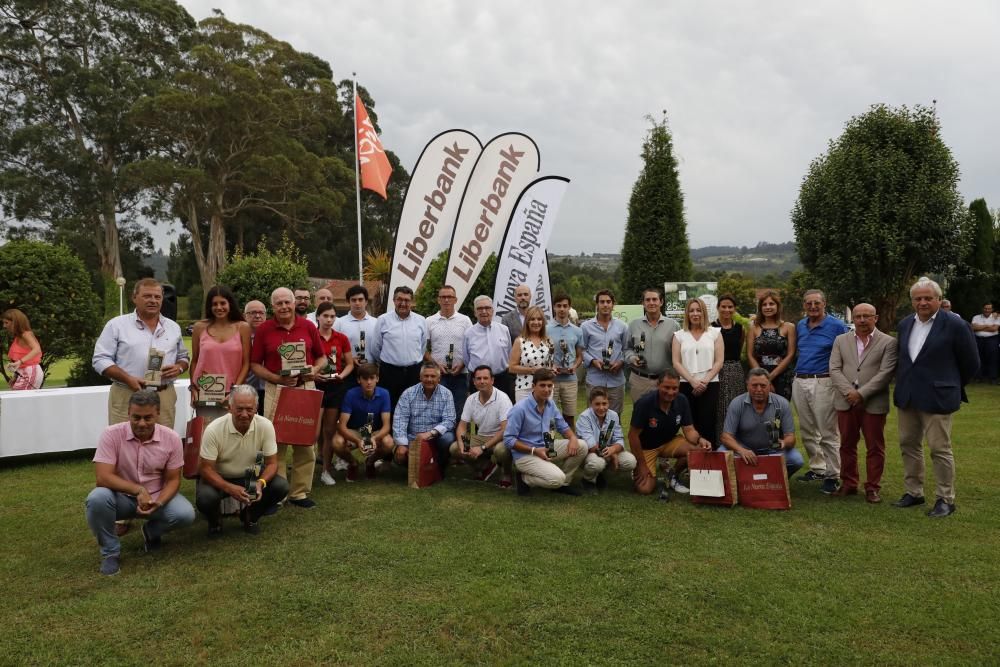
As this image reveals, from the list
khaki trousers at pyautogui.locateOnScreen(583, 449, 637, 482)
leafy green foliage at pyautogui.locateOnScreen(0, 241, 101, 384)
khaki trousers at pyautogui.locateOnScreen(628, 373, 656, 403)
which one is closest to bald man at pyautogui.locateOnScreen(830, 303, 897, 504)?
khaki trousers at pyautogui.locateOnScreen(628, 373, 656, 403)

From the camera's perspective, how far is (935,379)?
4746mm

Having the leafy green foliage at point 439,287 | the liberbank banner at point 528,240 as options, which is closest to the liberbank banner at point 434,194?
the liberbank banner at point 528,240

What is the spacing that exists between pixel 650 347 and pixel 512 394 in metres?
1.50

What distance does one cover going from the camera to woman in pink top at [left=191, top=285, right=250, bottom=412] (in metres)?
4.86

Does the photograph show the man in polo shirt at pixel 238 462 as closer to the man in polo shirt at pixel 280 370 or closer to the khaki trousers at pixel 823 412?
the man in polo shirt at pixel 280 370

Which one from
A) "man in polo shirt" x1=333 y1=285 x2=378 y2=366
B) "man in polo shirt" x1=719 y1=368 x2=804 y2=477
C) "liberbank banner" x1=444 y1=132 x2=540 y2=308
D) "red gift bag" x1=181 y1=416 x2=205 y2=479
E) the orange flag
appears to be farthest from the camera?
the orange flag

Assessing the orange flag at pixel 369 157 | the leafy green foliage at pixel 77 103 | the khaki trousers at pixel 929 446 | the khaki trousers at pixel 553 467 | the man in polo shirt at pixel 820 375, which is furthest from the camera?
the leafy green foliage at pixel 77 103

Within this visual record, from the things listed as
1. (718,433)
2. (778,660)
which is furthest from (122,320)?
(718,433)

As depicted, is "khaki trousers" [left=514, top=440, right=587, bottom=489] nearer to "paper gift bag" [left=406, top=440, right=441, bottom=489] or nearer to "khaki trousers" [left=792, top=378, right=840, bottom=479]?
"paper gift bag" [left=406, top=440, right=441, bottom=489]

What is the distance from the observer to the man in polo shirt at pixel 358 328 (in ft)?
20.9

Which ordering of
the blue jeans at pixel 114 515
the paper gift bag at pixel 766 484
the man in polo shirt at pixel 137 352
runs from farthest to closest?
1. the paper gift bag at pixel 766 484
2. the man in polo shirt at pixel 137 352
3. the blue jeans at pixel 114 515

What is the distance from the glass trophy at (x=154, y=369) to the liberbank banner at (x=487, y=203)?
5.55 m

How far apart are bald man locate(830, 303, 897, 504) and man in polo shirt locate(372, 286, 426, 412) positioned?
3.54 m

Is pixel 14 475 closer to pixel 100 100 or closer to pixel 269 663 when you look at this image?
pixel 269 663
